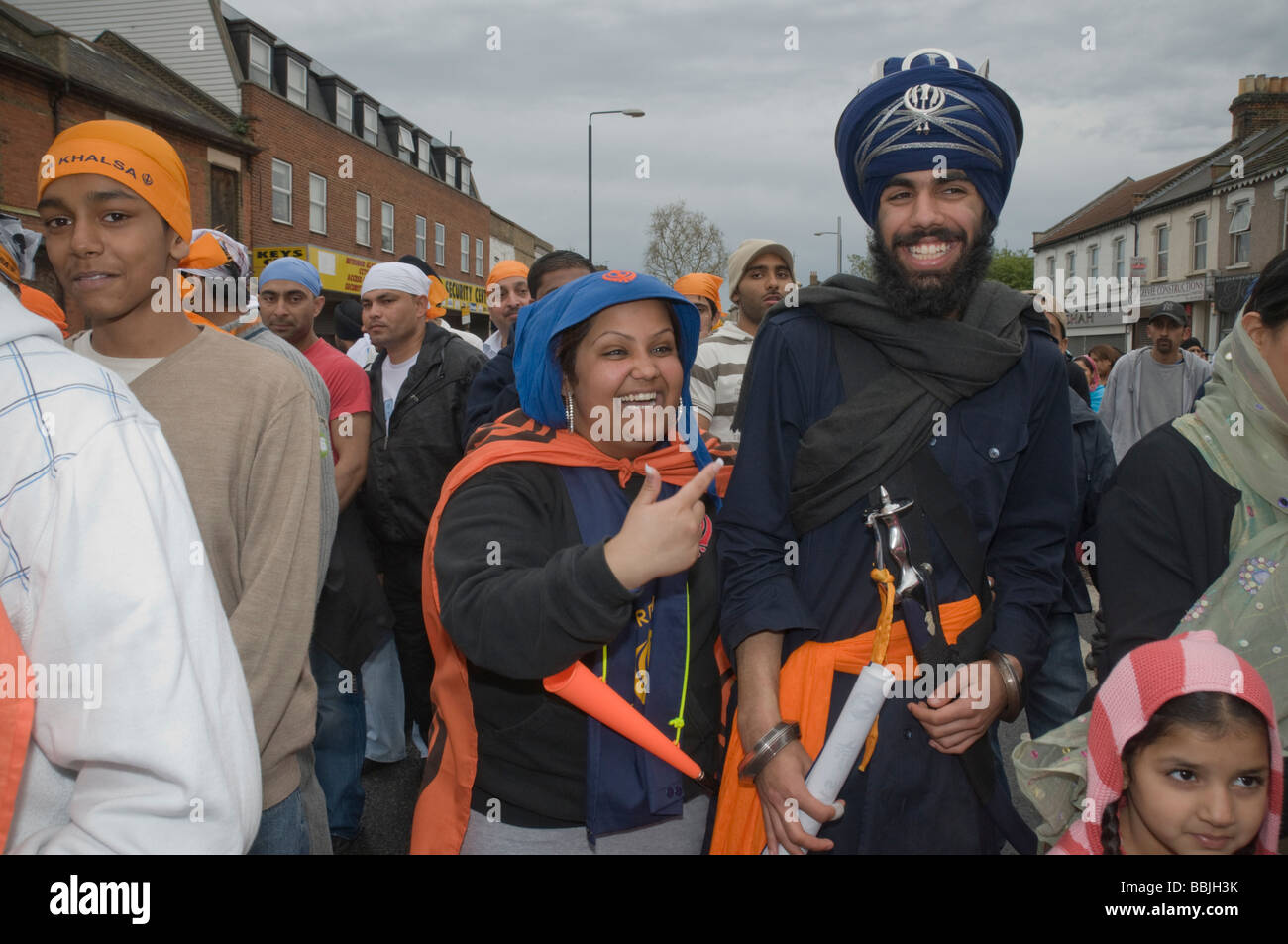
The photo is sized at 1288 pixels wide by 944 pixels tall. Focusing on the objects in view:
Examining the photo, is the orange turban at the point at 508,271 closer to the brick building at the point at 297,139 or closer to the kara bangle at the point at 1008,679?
the kara bangle at the point at 1008,679

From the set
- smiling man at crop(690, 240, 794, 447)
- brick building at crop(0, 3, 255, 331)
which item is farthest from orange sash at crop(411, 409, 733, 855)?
brick building at crop(0, 3, 255, 331)

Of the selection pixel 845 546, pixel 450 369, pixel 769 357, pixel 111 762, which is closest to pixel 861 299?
pixel 769 357

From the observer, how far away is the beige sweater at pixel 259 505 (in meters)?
1.79

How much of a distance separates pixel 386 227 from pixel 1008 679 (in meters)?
28.0

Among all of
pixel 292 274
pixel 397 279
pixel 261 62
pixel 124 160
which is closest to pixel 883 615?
pixel 124 160

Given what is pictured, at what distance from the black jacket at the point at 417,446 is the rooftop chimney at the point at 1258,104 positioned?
2859cm

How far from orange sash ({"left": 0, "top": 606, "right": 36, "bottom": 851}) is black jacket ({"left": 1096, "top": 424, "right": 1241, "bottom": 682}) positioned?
189cm

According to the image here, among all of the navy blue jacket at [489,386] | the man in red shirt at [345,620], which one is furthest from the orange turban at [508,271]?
the navy blue jacket at [489,386]

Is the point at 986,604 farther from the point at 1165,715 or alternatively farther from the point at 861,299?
the point at 861,299

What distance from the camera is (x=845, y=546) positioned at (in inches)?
70.8

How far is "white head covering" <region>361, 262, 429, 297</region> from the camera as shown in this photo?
4.61m

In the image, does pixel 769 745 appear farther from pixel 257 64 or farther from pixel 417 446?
pixel 257 64

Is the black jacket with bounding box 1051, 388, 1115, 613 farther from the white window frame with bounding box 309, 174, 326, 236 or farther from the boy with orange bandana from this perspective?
the white window frame with bounding box 309, 174, 326, 236
